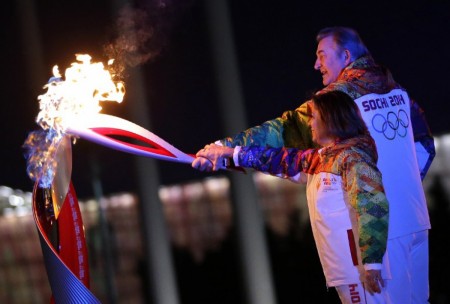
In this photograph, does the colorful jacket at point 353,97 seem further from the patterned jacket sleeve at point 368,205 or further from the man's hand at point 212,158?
the patterned jacket sleeve at point 368,205

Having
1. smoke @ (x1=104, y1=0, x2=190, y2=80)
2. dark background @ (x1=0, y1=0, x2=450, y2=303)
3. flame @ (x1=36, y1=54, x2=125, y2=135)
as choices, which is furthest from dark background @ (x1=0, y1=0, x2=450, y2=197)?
flame @ (x1=36, y1=54, x2=125, y2=135)

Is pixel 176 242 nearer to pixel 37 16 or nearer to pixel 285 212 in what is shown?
pixel 285 212

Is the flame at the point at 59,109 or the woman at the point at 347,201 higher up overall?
the flame at the point at 59,109

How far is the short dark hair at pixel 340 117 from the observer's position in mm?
2668

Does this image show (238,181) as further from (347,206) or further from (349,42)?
(347,206)

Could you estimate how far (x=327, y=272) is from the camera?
271 cm

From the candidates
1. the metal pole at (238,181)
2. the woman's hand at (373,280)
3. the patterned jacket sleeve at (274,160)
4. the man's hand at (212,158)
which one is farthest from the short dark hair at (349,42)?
the metal pole at (238,181)

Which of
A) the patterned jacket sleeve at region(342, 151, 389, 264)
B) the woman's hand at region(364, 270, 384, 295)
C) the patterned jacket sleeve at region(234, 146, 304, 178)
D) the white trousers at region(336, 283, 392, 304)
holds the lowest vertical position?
the white trousers at region(336, 283, 392, 304)

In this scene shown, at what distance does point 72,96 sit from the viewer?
9.64 feet

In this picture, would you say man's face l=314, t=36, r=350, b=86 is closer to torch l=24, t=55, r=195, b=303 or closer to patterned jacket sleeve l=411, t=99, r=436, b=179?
patterned jacket sleeve l=411, t=99, r=436, b=179

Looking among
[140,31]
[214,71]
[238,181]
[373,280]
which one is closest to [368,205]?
[373,280]

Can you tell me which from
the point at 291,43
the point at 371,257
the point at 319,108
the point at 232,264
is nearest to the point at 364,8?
the point at 291,43

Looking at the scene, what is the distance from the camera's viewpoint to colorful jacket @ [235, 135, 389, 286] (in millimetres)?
2545

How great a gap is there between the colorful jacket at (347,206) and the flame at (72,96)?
2.75 feet
